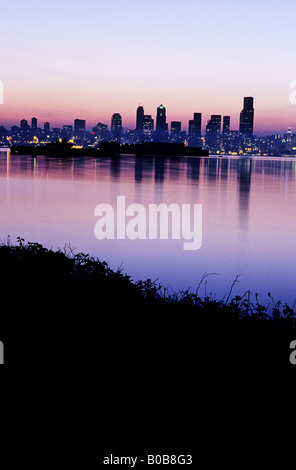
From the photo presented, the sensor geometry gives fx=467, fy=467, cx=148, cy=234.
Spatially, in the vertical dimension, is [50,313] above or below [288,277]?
above

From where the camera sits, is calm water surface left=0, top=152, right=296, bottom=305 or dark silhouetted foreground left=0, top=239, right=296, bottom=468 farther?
calm water surface left=0, top=152, right=296, bottom=305

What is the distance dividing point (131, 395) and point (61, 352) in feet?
5.34

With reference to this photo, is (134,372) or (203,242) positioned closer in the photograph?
(134,372)

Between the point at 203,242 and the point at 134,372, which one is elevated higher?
the point at 134,372

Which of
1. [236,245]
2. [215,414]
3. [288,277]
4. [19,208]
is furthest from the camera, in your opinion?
[19,208]

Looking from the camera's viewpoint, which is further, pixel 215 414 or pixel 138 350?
pixel 138 350

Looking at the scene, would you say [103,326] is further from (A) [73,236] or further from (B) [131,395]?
(A) [73,236]

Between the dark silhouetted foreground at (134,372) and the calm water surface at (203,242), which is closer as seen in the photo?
the dark silhouetted foreground at (134,372)

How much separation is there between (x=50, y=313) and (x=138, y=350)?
2132 millimetres
